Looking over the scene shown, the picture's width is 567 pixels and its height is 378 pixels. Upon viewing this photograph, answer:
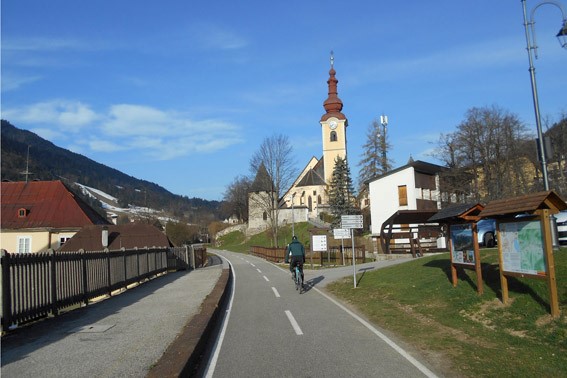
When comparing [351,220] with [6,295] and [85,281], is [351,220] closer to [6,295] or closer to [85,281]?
[85,281]

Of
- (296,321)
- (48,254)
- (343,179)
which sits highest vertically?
(343,179)

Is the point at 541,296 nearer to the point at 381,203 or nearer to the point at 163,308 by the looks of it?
the point at 163,308

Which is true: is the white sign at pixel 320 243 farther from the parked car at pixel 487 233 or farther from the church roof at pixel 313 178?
the church roof at pixel 313 178

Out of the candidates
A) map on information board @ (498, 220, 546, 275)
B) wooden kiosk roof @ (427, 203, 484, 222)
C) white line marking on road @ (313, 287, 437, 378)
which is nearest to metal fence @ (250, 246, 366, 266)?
wooden kiosk roof @ (427, 203, 484, 222)

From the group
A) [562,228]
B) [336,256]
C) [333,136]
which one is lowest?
[336,256]

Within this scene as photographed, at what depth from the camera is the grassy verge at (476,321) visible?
7.08 m


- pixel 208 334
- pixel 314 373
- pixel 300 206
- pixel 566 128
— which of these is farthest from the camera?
pixel 300 206

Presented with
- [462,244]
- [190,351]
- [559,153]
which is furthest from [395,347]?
[559,153]

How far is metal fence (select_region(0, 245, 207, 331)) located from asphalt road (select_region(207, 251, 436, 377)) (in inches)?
158

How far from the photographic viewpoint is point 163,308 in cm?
1270

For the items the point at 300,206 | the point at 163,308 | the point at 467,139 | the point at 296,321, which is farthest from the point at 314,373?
the point at 300,206

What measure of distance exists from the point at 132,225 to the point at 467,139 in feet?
103

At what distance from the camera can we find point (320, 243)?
109 ft

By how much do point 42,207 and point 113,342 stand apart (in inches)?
1813
